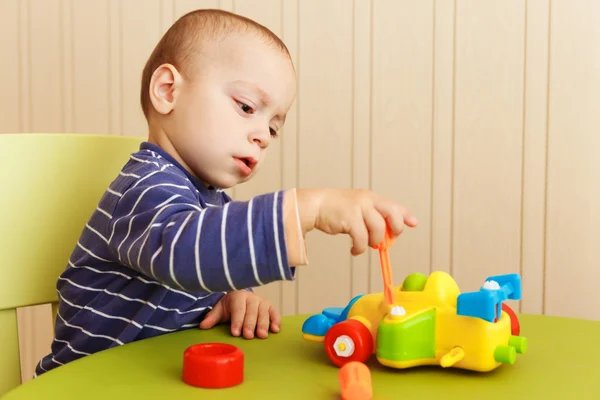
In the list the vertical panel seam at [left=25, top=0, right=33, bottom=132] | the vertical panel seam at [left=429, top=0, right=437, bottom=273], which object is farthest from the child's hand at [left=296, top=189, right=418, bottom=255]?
the vertical panel seam at [left=25, top=0, right=33, bottom=132]

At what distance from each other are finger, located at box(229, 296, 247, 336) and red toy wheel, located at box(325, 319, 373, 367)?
0.55 ft

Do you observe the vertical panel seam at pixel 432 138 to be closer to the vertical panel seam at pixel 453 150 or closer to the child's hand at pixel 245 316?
the vertical panel seam at pixel 453 150

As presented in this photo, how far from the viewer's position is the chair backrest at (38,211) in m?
0.89

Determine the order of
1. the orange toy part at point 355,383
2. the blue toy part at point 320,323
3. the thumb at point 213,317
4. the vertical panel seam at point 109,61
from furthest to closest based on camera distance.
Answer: the vertical panel seam at point 109,61 → the thumb at point 213,317 → the blue toy part at point 320,323 → the orange toy part at point 355,383

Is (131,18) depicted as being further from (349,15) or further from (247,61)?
(247,61)

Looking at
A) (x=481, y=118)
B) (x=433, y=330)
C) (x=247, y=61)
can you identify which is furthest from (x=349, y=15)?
(x=433, y=330)

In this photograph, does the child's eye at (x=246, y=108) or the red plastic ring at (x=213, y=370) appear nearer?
the red plastic ring at (x=213, y=370)

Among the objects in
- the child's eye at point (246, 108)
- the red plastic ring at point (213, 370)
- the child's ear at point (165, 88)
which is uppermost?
the child's ear at point (165, 88)

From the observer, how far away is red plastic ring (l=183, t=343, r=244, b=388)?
560 mm

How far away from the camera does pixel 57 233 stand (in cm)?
93

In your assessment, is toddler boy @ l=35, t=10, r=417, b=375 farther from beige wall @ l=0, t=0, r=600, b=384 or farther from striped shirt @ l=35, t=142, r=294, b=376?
beige wall @ l=0, t=0, r=600, b=384

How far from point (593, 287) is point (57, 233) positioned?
3.53 feet

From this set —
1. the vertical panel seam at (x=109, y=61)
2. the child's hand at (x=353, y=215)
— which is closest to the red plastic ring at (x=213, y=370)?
the child's hand at (x=353, y=215)

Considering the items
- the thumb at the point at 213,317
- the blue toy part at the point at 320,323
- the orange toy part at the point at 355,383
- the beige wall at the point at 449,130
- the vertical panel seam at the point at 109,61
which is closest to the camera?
the orange toy part at the point at 355,383
